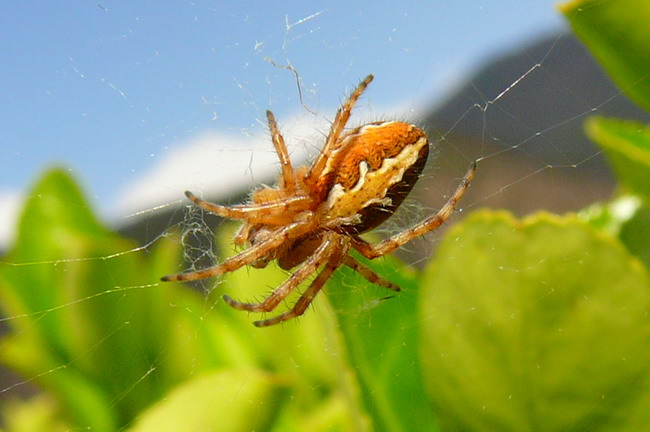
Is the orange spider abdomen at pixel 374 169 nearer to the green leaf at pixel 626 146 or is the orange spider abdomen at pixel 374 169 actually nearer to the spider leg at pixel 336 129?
the spider leg at pixel 336 129

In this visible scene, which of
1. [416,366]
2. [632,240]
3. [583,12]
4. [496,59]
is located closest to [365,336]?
[416,366]

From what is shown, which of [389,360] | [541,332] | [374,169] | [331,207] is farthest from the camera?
[331,207]

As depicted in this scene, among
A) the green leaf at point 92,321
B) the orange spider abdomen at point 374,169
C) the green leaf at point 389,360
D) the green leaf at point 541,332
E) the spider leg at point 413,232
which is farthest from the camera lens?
the spider leg at point 413,232

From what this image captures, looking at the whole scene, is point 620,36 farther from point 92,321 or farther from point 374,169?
point 92,321

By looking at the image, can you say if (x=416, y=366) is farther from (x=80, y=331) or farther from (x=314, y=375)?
(x=80, y=331)

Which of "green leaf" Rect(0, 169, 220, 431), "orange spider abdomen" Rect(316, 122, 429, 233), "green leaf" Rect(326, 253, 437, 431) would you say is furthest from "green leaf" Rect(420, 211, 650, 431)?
"green leaf" Rect(0, 169, 220, 431)

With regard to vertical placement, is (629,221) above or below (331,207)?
below

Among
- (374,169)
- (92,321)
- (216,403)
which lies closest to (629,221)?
(374,169)

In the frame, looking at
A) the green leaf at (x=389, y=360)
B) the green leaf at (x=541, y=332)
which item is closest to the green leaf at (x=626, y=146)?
the green leaf at (x=541, y=332)
